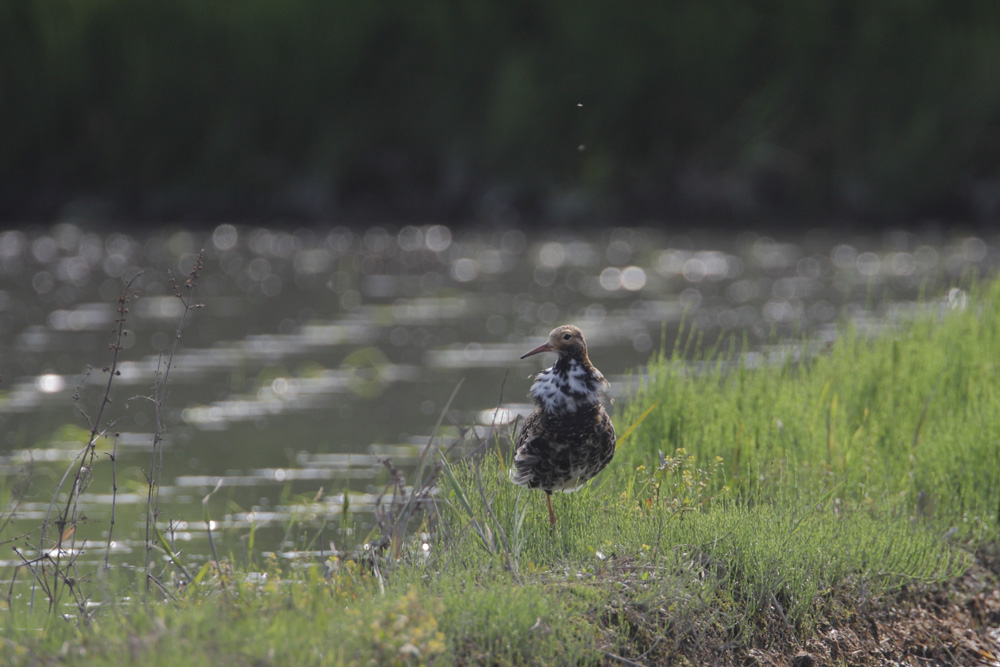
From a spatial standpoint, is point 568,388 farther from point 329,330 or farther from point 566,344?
point 329,330

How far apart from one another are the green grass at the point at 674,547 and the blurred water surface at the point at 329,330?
2.44 ft

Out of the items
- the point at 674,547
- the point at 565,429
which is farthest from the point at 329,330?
the point at 674,547

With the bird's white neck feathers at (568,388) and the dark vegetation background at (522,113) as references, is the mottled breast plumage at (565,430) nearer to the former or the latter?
the bird's white neck feathers at (568,388)

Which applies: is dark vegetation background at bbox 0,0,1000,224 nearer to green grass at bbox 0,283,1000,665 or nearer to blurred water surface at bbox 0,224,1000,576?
blurred water surface at bbox 0,224,1000,576

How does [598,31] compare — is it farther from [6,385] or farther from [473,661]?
[473,661]

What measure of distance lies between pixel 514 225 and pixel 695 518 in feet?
57.7

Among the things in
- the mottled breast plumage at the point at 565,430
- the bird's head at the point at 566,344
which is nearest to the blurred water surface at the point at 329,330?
the mottled breast plumage at the point at 565,430

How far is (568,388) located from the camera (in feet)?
18.2

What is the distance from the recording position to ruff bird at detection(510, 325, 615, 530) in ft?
17.9

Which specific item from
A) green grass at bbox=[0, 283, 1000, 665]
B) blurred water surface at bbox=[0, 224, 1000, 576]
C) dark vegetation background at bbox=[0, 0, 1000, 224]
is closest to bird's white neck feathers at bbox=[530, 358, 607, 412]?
green grass at bbox=[0, 283, 1000, 665]

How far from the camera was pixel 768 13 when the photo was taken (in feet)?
76.5

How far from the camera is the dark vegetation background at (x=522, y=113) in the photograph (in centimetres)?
2230

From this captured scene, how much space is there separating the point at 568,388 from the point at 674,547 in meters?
0.82

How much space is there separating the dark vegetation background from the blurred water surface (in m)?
1.09
